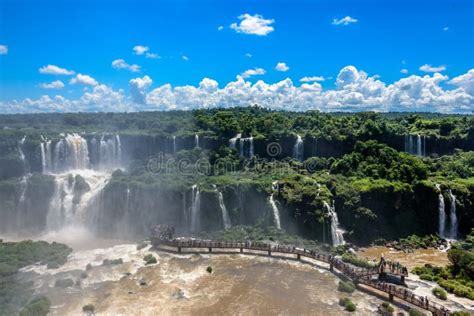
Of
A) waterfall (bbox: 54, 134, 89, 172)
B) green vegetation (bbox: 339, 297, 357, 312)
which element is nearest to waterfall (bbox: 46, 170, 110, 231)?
waterfall (bbox: 54, 134, 89, 172)

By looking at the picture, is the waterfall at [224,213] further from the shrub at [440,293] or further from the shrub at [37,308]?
the shrub at [440,293]

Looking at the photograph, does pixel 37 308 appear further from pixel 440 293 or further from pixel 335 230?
pixel 335 230

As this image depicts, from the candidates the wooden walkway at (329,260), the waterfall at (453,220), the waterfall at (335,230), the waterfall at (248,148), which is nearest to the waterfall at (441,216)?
the waterfall at (453,220)
